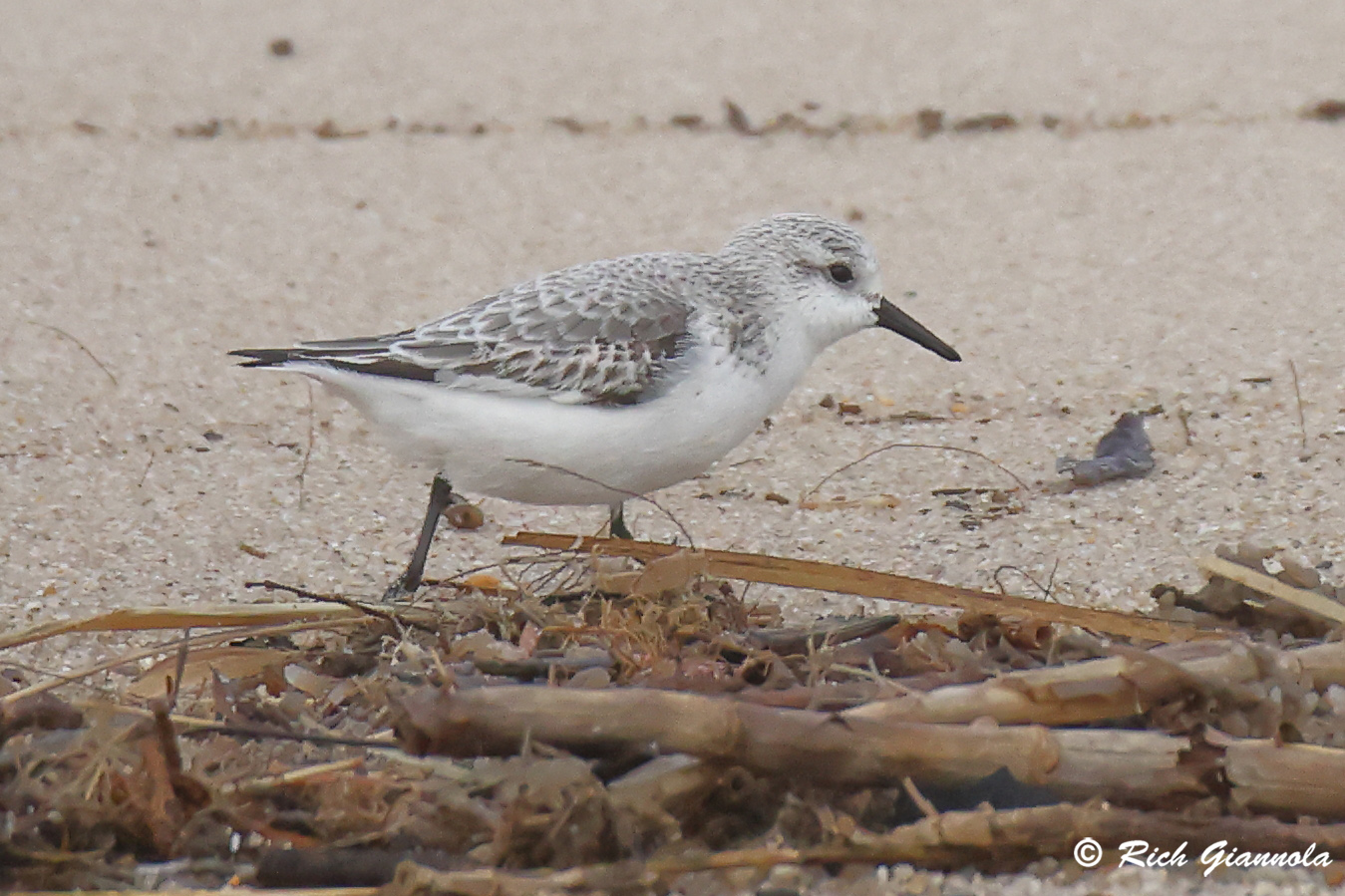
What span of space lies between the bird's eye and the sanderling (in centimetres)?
6

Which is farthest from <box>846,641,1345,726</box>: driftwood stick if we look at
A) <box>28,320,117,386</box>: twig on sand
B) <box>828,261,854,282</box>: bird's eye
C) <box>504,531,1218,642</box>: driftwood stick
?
<box>28,320,117,386</box>: twig on sand

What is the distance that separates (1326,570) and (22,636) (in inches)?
91.6

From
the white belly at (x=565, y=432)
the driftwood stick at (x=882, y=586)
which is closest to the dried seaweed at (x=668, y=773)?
the driftwood stick at (x=882, y=586)

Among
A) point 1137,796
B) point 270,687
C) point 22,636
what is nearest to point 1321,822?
point 1137,796

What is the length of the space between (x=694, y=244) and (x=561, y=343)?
2110mm

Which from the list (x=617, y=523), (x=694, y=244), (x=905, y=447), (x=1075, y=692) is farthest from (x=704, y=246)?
(x=1075, y=692)

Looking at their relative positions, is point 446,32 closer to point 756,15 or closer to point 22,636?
point 756,15

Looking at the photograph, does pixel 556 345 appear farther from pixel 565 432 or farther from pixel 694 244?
pixel 694 244

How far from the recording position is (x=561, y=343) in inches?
133

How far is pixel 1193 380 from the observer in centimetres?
438

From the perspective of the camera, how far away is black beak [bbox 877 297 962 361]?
3.79 m

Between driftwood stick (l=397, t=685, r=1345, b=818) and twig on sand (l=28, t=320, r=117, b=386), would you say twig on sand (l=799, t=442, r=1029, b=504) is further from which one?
twig on sand (l=28, t=320, r=117, b=386)

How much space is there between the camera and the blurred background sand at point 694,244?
3732 millimetres

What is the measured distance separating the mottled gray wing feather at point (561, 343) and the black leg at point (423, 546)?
24 cm
